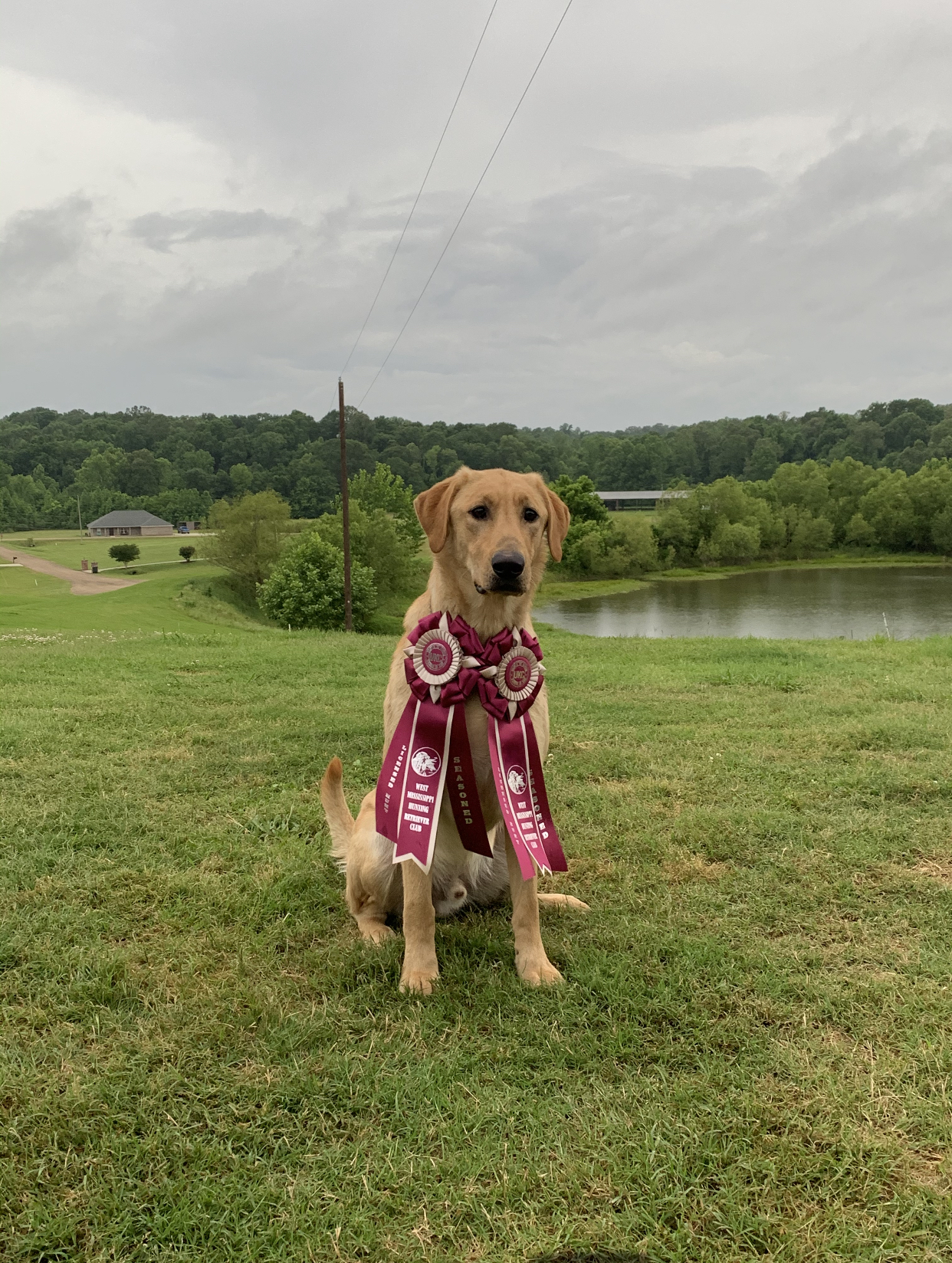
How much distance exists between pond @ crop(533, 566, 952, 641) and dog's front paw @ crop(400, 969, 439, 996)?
23008 mm

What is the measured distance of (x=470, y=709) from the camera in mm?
3139

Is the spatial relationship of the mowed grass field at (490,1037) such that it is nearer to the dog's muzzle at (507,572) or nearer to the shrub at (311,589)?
the dog's muzzle at (507,572)

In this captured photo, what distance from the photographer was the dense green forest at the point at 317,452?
81750 mm

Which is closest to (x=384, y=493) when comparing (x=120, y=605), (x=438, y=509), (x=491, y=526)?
(x=120, y=605)

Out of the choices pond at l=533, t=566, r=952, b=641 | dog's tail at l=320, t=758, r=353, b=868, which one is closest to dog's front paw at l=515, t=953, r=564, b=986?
dog's tail at l=320, t=758, r=353, b=868

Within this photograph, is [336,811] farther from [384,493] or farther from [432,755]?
[384,493]

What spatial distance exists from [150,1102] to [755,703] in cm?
733

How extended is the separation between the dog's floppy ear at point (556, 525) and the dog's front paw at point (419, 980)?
6.03 ft

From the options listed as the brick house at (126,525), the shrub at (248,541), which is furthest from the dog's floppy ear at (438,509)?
the brick house at (126,525)

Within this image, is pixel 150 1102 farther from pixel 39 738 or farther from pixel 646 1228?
pixel 39 738

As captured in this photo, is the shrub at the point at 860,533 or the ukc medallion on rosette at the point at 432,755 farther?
the shrub at the point at 860,533

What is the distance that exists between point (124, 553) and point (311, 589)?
31.1 m

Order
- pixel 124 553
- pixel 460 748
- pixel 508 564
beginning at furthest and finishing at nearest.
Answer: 1. pixel 124 553
2. pixel 460 748
3. pixel 508 564

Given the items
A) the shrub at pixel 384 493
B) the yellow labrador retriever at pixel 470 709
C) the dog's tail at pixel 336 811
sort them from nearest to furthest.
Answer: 1. the yellow labrador retriever at pixel 470 709
2. the dog's tail at pixel 336 811
3. the shrub at pixel 384 493
